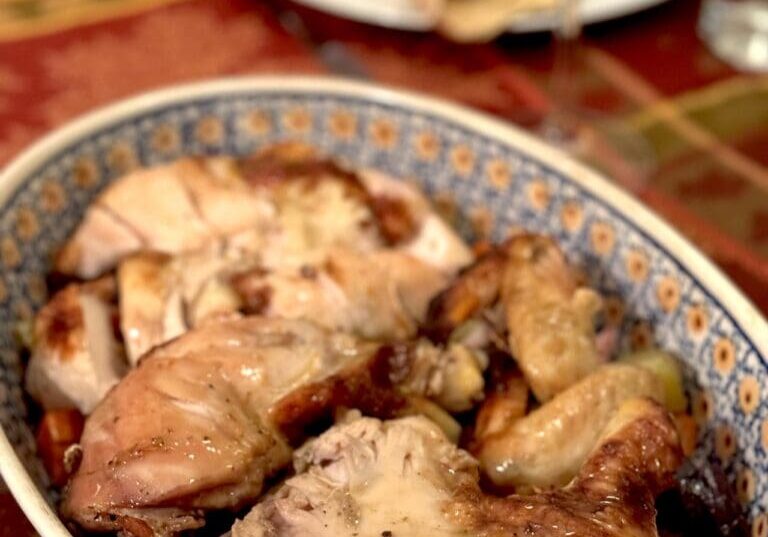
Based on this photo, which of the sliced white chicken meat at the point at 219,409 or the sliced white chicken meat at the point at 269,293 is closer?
the sliced white chicken meat at the point at 219,409

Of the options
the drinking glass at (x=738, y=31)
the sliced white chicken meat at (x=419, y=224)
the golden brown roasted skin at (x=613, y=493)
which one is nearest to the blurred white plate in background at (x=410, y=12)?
the drinking glass at (x=738, y=31)

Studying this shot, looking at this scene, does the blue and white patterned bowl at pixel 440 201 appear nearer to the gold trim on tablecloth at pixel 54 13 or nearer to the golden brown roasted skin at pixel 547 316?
the golden brown roasted skin at pixel 547 316

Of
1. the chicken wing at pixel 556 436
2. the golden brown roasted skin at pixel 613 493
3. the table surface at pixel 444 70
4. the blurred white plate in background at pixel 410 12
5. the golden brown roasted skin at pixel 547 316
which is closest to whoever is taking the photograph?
the golden brown roasted skin at pixel 613 493

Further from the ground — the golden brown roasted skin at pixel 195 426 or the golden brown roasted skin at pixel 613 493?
the golden brown roasted skin at pixel 195 426

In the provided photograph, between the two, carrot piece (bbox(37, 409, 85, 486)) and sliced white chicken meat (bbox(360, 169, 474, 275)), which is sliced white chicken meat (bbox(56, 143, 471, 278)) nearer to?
sliced white chicken meat (bbox(360, 169, 474, 275))

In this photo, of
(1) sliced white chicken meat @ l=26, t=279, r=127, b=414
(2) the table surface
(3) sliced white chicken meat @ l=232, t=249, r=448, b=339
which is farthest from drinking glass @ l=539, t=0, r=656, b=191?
(1) sliced white chicken meat @ l=26, t=279, r=127, b=414

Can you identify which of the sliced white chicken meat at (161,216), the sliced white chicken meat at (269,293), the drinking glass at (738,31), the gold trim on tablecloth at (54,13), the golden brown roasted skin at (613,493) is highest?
the gold trim on tablecloth at (54,13)
